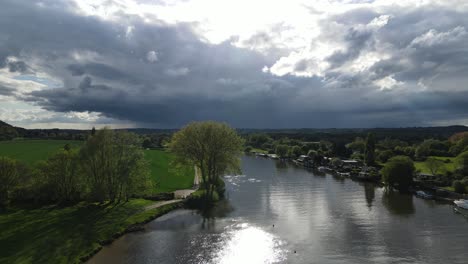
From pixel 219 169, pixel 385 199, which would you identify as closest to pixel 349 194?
pixel 385 199

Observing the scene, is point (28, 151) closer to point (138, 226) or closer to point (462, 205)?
point (138, 226)

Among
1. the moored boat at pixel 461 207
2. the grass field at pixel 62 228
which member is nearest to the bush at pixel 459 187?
the moored boat at pixel 461 207

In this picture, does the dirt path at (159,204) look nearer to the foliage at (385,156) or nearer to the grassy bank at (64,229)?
the grassy bank at (64,229)

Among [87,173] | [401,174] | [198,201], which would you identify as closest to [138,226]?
[87,173]

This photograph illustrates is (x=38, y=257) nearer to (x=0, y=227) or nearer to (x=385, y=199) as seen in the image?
(x=0, y=227)

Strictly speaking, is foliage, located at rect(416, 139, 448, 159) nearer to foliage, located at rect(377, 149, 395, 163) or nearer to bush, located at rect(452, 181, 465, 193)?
foliage, located at rect(377, 149, 395, 163)
